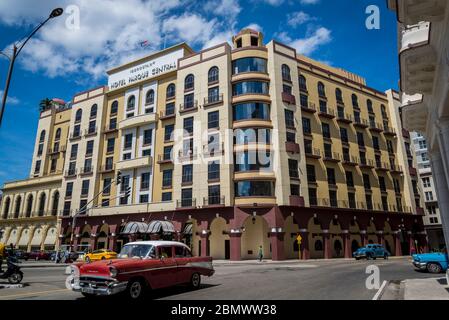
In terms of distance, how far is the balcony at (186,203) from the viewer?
36.4 metres

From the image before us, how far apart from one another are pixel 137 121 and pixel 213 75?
1320 centimetres

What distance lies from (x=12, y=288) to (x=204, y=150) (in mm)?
26901

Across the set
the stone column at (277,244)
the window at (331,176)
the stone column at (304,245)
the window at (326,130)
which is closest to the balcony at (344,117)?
the window at (326,130)

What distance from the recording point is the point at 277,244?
32.6 metres

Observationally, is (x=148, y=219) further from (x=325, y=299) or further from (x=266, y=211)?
(x=325, y=299)

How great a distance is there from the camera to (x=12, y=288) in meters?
11.9

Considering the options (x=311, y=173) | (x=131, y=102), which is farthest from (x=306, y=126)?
(x=131, y=102)

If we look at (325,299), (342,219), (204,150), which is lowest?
(325,299)

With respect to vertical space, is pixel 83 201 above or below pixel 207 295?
above

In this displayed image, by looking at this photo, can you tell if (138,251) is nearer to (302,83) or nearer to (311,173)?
(311,173)

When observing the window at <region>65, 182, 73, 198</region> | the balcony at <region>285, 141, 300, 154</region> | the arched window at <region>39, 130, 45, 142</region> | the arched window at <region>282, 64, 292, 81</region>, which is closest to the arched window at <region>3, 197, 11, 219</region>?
the arched window at <region>39, 130, 45, 142</region>

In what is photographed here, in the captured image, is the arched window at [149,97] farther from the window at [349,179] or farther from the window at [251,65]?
the window at [349,179]

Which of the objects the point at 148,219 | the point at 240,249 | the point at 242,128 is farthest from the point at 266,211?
the point at 148,219
